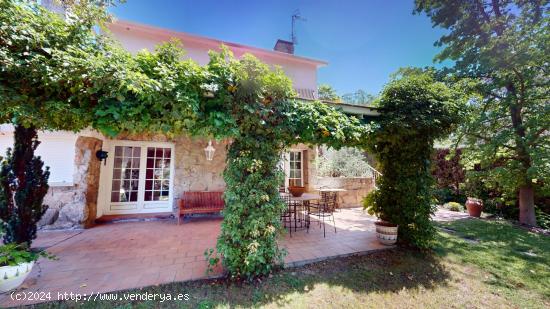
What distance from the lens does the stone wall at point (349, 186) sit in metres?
8.40

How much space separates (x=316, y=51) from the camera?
1008cm

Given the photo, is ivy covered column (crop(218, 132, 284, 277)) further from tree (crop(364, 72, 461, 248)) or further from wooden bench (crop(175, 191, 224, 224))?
wooden bench (crop(175, 191, 224, 224))

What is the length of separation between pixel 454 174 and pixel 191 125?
1192cm

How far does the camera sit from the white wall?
5203 millimetres

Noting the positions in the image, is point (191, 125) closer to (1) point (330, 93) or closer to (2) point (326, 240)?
(2) point (326, 240)

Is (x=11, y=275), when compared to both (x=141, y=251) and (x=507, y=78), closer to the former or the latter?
(x=141, y=251)

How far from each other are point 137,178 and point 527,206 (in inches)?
502

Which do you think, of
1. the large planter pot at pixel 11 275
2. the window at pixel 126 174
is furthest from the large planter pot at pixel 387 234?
the window at pixel 126 174

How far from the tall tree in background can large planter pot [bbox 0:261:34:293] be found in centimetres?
1069

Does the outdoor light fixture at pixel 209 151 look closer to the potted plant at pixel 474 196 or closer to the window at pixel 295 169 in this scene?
the window at pixel 295 169

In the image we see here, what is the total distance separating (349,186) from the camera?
845cm

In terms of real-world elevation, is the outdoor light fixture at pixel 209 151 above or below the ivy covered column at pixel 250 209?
above

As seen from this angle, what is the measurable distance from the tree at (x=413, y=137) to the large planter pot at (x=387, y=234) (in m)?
0.23

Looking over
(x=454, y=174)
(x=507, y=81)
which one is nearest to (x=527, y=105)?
(x=507, y=81)
